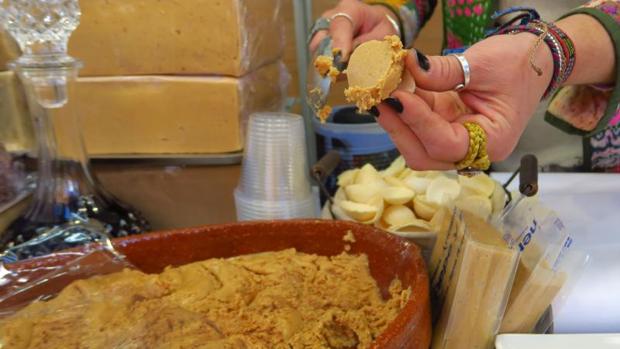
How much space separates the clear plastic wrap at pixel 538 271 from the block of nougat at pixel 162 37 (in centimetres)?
46

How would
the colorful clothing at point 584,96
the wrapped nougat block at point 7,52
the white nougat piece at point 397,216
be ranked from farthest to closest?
the wrapped nougat block at point 7,52 → the white nougat piece at point 397,216 → the colorful clothing at point 584,96

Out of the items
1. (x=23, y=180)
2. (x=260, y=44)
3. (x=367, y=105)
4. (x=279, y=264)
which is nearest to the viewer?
(x=367, y=105)

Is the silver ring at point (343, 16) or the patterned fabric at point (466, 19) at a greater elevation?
the silver ring at point (343, 16)

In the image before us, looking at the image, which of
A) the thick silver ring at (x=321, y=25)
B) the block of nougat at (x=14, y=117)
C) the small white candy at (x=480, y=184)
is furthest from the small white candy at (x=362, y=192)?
the block of nougat at (x=14, y=117)

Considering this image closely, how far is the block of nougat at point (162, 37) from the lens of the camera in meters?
0.75

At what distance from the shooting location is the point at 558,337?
476mm

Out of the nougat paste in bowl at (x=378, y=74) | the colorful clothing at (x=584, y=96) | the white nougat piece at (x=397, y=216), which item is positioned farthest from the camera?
the white nougat piece at (x=397, y=216)

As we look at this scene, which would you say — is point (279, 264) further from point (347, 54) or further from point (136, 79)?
point (136, 79)

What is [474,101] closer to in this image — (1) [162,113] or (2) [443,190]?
(2) [443,190]

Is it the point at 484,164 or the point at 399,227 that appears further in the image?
the point at 399,227

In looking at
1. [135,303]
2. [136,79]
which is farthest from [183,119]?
[135,303]

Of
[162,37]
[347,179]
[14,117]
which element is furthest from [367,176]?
[14,117]

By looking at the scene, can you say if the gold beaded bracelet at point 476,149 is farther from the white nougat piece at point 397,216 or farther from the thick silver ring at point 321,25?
the thick silver ring at point 321,25

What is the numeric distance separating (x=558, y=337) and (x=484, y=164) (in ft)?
0.55
